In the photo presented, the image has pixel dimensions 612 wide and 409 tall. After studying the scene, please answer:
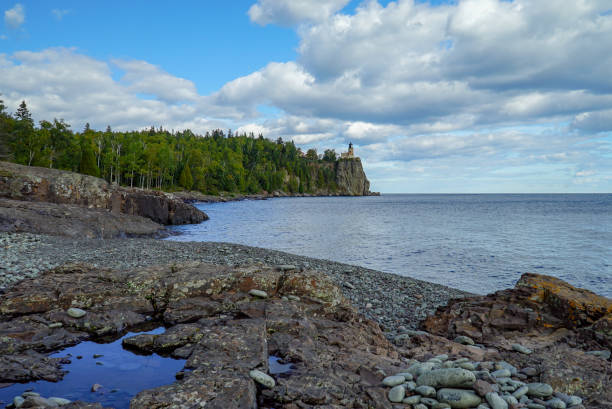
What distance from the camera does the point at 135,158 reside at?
82062 mm

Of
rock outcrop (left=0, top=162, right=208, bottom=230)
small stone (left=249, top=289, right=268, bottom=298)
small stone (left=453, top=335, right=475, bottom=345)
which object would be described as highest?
rock outcrop (left=0, top=162, right=208, bottom=230)

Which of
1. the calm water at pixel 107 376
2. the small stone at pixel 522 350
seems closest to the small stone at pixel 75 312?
the calm water at pixel 107 376

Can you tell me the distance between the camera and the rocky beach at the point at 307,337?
4637mm

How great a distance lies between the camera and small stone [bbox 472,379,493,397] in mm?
4684

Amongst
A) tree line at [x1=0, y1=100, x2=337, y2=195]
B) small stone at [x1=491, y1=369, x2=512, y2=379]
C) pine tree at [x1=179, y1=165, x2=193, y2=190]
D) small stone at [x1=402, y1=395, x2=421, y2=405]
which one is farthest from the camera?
pine tree at [x1=179, y1=165, x2=193, y2=190]

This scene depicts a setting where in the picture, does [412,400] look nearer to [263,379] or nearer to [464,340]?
[263,379]

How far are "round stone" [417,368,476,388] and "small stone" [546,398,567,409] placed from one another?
100 cm

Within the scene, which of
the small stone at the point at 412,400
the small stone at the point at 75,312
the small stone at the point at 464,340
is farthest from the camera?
the small stone at the point at 464,340

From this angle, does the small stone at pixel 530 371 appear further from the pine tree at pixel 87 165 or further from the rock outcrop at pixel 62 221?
the pine tree at pixel 87 165

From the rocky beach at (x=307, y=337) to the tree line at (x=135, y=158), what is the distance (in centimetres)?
6376

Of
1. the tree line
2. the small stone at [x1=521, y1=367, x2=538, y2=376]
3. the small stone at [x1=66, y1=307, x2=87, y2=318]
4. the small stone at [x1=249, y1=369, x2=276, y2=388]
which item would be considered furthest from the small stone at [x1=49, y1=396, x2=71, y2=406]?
the tree line

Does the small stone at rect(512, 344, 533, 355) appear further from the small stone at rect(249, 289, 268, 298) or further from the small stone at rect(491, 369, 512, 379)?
the small stone at rect(249, 289, 268, 298)

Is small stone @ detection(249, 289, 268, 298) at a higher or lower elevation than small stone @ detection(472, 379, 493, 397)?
higher

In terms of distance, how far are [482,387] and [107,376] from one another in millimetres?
5438
